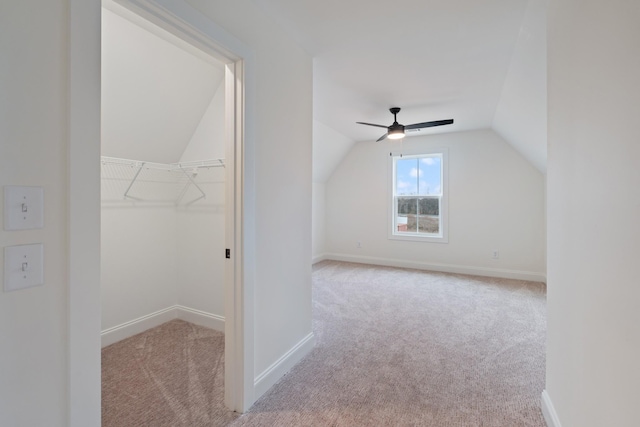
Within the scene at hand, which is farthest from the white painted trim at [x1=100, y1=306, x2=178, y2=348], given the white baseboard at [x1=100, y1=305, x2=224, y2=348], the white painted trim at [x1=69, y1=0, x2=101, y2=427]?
the white painted trim at [x1=69, y1=0, x2=101, y2=427]

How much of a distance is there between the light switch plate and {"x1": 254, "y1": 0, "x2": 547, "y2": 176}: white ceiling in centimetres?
173

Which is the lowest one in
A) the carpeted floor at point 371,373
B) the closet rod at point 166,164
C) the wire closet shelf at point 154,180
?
the carpeted floor at point 371,373

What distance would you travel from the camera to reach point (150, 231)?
2.87 m

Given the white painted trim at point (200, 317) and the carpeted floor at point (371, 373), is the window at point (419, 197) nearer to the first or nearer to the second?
the carpeted floor at point (371, 373)

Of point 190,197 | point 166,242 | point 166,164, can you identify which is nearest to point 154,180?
point 166,164

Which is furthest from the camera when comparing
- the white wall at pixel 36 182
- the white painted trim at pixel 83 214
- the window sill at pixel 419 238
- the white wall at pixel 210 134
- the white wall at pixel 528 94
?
the window sill at pixel 419 238

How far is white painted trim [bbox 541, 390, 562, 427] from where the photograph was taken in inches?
61.3

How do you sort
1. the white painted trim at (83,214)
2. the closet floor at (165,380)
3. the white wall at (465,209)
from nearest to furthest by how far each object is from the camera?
the white painted trim at (83,214) < the closet floor at (165,380) < the white wall at (465,209)

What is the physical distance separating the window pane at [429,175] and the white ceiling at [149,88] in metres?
3.97

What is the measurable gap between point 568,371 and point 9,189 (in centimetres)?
223

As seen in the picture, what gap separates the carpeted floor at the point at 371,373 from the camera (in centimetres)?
173

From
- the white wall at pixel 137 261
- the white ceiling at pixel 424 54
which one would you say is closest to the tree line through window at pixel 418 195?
the white ceiling at pixel 424 54

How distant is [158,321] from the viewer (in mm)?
2930

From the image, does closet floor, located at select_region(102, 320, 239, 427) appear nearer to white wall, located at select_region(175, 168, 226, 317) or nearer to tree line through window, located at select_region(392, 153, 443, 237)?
white wall, located at select_region(175, 168, 226, 317)
